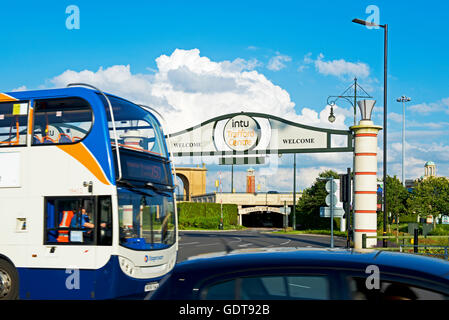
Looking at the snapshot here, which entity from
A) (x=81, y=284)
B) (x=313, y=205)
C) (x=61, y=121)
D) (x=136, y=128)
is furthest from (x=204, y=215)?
(x=81, y=284)

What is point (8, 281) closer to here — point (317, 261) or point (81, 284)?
point (81, 284)

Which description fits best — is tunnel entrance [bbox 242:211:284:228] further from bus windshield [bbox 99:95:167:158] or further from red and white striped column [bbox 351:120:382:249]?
bus windshield [bbox 99:95:167:158]

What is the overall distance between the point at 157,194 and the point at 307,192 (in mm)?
55262

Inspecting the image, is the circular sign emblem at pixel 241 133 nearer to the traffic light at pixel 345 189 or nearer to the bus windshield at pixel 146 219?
the traffic light at pixel 345 189

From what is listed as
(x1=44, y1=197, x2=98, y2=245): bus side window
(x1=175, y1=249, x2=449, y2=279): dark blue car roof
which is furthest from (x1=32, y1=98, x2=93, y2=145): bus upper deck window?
(x1=175, y1=249, x2=449, y2=279): dark blue car roof

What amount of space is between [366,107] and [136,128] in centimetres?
1443

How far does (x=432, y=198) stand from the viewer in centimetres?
4881

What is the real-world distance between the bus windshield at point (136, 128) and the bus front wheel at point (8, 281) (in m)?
3.14

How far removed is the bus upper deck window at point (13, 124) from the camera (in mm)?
10430

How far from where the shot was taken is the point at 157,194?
1084cm

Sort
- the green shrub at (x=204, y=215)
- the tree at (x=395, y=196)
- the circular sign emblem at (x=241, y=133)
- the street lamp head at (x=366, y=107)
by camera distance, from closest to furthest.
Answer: the street lamp head at (x=366, y=107) → the circular sign emblem at (x=241, y=133) → the tree at (x=395, y=196) → the green shrub at (x=204, y=215)

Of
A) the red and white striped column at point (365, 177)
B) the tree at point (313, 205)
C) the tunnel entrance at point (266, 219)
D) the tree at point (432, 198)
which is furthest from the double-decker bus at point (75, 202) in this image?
the tunnel entrance at point (266, 219)
